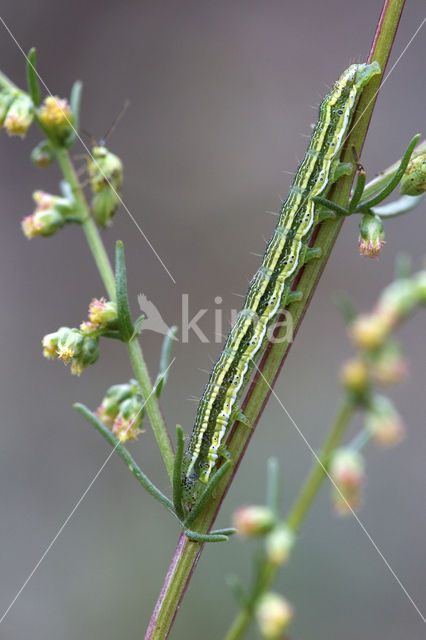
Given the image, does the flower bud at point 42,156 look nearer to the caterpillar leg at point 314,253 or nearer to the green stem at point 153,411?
the green stem at point 153,411

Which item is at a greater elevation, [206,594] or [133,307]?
[133,307]

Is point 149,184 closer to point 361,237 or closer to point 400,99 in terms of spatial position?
point 400,99

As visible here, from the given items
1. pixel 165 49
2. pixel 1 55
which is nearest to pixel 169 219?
pixel 165 49

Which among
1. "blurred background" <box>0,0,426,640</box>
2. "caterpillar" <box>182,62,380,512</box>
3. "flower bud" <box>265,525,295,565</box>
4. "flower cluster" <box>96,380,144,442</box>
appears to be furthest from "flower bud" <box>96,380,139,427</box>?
"blurred background" <box>0,0,426,640</box>
